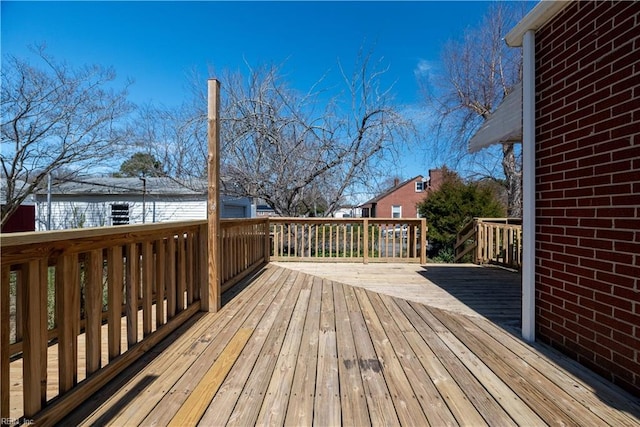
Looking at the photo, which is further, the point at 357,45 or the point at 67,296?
the point at 357,45

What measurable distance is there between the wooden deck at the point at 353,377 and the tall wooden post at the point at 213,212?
176 mm

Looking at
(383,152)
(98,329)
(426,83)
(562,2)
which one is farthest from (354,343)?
(426,83)

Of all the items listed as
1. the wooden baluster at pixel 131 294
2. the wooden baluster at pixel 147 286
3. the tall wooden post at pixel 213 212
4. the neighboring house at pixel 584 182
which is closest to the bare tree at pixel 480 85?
the neighboring house at pixel 584 182

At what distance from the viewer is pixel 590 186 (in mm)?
1903

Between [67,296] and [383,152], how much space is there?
752 centimetres

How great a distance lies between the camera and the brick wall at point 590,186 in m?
1.66

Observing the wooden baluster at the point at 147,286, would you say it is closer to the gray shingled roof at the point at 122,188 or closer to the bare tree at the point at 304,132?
the bare tree at the point at 304,132

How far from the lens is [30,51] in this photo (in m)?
7.89

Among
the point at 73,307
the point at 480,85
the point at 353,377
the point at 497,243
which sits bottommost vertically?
the point at 353,377

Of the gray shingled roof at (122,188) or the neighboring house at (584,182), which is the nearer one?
A: the neighboring house at (584,182)

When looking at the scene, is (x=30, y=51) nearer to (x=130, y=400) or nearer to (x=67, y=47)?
(x=67, y=47)

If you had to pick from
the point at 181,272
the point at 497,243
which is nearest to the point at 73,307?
the point at 181,272

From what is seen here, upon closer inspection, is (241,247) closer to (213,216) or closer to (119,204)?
(213,216)

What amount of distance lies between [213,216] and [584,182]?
9.73ft
